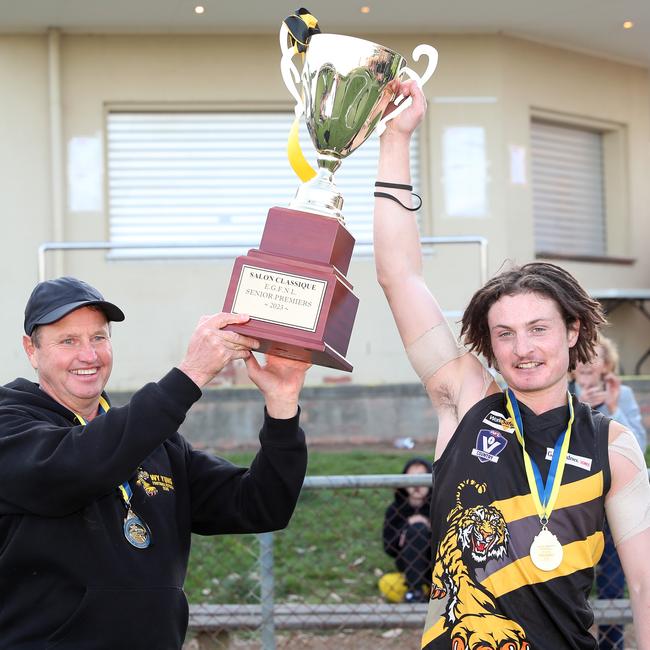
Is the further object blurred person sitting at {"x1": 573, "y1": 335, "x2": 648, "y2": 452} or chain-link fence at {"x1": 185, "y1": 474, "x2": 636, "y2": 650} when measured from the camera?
blurred person sitting at {"x1": 573, "y1": 335, "x2": 648, "y2": 452}

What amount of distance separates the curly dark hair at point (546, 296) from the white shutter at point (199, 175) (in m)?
8.19

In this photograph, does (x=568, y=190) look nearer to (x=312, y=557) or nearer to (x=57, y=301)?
(x=312, y=557)

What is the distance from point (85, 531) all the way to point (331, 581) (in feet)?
12.6

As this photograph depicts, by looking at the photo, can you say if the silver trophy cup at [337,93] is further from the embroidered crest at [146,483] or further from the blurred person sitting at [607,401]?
the blurred person sitting at [607,401]

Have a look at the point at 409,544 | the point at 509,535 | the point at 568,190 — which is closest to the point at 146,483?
the point at 509,535

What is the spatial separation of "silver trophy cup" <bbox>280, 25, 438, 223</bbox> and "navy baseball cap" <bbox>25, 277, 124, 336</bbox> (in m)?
0.66

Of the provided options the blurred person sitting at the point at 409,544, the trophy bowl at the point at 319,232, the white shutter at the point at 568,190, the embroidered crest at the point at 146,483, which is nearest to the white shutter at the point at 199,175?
the white shutter at the point at 568,190

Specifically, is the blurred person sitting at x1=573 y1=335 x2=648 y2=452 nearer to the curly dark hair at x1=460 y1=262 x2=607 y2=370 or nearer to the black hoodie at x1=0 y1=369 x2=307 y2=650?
the curly dark hair at x1=460 y1=262 x2=607 y2=370

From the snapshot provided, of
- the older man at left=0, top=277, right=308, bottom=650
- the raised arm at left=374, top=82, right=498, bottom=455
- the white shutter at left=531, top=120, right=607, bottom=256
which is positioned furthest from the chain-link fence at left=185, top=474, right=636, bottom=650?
the white shutter at left=531, top=120, right=607, bottom=256

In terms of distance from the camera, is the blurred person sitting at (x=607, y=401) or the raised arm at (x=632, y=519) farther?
the blurred person sitting at (x=607, y=401)

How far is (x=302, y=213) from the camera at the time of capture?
300cm

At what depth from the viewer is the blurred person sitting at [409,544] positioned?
18.6ft

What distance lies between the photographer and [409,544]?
570cm

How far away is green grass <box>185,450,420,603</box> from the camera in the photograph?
20.5 ft
